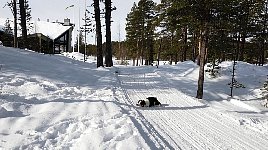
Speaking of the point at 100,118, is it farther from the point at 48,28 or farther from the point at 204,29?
the point at 48,28

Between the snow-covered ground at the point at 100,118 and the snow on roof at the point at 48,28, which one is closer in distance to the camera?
the snow-covered ground at the point at 100,118

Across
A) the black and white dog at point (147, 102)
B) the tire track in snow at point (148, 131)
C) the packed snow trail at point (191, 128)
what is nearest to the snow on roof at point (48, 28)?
the packed snow trail at point (191, 128)

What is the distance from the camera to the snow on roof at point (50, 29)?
181 ft

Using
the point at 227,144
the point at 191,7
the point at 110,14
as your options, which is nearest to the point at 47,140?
the point at 227,144

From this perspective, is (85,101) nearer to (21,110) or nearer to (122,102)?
(122,102)

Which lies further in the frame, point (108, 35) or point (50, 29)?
point (50, 29)

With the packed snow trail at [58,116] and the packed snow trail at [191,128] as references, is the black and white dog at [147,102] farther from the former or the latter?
the packed snow trail at [58,116]

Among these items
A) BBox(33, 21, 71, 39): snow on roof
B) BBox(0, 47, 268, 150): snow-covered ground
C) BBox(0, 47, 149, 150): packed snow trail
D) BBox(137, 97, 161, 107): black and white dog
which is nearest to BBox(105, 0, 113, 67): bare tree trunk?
BBox(0, 47, 268, 150): snow-covered ground

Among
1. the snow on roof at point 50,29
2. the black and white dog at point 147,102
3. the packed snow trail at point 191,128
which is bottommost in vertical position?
the packed snow trail at point 191,128

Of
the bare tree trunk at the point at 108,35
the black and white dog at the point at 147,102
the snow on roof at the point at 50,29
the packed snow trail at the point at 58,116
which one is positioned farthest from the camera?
the snow on roof at the point at 50,29

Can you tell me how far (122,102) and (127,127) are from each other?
11.1 feet


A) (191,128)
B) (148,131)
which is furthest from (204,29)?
(148,131)

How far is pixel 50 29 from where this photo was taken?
2264 inches

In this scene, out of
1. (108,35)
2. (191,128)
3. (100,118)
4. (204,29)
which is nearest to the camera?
(100,118)
